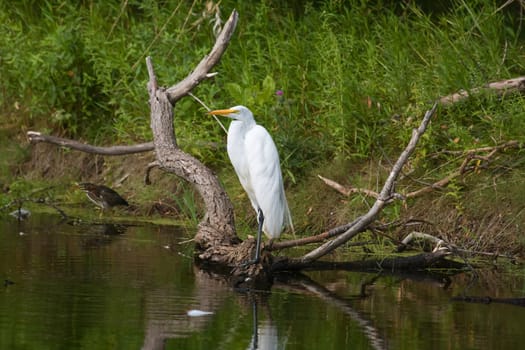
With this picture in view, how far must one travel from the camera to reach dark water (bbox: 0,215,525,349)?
5023 millimetres

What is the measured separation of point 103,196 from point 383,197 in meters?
3.23

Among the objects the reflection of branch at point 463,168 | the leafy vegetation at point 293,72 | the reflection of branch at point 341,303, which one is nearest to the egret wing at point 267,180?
the reflection of branch at point 341,303

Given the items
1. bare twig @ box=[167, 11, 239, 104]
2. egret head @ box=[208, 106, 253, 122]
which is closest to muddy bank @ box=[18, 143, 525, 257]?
bare twig @ box=[167, 11, 239, 104]

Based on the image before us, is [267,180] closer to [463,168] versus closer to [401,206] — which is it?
[401,206]

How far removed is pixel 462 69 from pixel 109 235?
109 inches

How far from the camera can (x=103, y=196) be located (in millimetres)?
8977

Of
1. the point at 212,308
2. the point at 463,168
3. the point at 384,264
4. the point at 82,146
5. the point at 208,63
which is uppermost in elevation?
the point at 208,63

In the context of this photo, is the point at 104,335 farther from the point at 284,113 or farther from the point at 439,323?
the point at 284,113

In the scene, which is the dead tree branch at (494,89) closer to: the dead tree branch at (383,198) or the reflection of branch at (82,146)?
the dead tree branch at (383,198)

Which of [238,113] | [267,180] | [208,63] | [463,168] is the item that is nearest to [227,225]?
[267,180]

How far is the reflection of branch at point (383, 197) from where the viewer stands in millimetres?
6246

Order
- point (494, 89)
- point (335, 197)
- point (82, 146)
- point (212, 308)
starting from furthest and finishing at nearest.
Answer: point (335, 197) → point (494, 89) → point (82, 146) → point (212, 308)

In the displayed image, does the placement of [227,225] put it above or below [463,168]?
below

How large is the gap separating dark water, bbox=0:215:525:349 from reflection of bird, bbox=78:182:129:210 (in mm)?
1318
